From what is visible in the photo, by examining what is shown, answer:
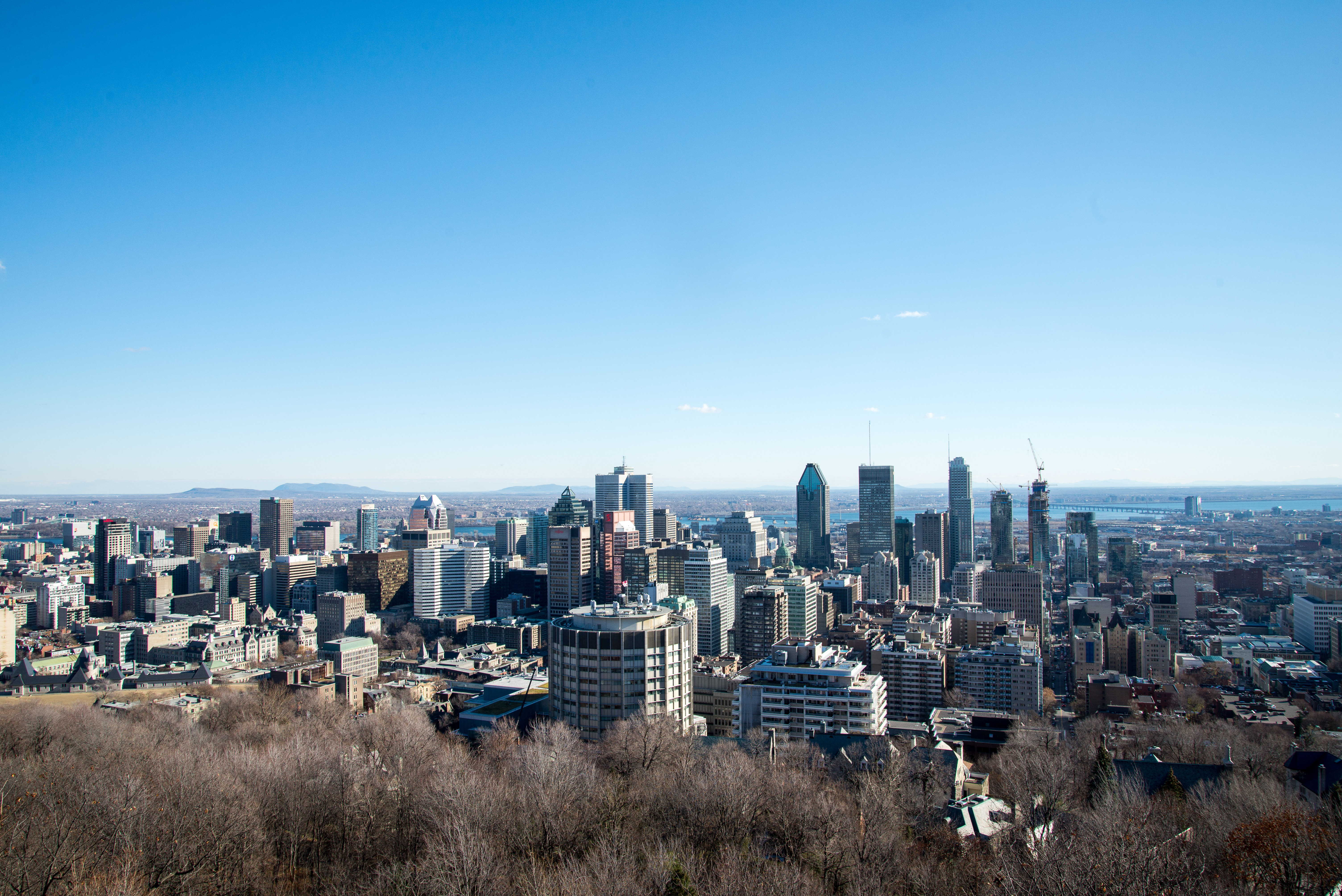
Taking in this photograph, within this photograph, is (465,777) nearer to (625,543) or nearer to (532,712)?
(532,712)

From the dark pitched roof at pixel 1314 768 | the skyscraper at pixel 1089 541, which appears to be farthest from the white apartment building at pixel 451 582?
the dark pitched roof at pixel 1314 768

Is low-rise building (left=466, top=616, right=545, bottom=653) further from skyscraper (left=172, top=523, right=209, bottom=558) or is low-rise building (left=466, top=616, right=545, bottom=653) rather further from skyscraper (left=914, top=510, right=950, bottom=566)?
skyscraper (left=914, top=510, right=950, bottom=566)

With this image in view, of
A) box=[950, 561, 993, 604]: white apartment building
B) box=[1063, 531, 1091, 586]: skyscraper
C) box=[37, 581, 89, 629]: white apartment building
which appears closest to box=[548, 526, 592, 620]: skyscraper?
box=[950, 561, 993, 604]: white apartment building

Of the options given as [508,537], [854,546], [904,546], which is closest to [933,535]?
[904,546]

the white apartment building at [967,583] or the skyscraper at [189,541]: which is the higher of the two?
the skyscraper at [189,541]

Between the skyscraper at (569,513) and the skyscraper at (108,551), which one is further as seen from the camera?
the skyscraper at (569,513)

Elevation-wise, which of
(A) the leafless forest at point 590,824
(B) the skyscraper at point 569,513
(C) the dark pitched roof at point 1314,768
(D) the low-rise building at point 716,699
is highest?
→ (B) the skyscraper at point 569,513

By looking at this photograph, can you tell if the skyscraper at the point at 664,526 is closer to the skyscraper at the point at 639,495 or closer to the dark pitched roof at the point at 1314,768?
the skyscraper at the point at 639,495

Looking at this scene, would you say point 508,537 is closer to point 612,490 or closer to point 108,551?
point 612,490
